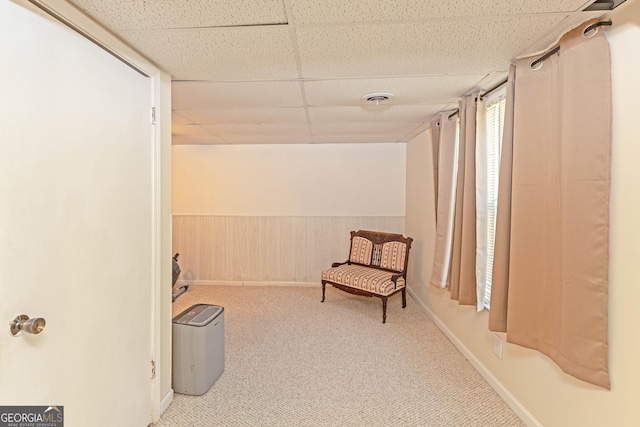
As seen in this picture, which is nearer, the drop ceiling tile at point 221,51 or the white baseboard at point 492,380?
the drop ceiling tile at point 221,51

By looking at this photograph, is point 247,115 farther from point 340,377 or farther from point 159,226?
point 340,377

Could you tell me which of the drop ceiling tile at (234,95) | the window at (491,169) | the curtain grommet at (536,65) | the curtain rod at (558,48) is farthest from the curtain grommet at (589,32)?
the drop ceiling tile at (234,95)

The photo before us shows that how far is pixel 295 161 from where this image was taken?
15.7ft

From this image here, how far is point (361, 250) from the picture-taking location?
429cm

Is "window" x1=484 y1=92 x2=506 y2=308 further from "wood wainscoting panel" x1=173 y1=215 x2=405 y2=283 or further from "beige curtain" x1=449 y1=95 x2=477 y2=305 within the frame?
"wood wainscoting panel" x1=173 y1=215 x2=405 y2=283

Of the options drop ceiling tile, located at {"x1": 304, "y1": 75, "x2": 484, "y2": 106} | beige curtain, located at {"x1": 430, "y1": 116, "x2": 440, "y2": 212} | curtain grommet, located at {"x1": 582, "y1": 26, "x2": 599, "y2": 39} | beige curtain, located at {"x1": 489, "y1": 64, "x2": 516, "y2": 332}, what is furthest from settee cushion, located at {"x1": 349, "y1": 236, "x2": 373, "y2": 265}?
curtain grommet, located at {"x1": 582, "y1": 26, "x2": 599, "y2": 39}

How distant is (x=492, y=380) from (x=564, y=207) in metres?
1.45

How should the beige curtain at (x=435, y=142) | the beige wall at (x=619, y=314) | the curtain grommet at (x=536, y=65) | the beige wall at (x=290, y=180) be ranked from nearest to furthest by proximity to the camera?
the beige wall at (x=619, y=314)
the curtain grommet at (x=536, y=65)
the beige curtain at (x=435, y=142)
the beige wall at (x=290, y=180)

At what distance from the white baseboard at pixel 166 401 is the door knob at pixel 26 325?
1144 millimetres

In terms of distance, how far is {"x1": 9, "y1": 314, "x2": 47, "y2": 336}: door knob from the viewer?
1.06 metres

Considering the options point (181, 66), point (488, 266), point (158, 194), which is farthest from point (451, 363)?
point (181, 66)

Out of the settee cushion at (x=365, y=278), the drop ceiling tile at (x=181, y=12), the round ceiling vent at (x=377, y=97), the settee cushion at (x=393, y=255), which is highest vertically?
the round ceiling vent at (x=377, y=97)

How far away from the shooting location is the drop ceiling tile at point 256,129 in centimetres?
350

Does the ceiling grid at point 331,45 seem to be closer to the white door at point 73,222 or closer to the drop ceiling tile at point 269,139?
the white door at point 73,222
